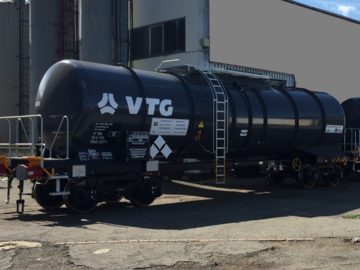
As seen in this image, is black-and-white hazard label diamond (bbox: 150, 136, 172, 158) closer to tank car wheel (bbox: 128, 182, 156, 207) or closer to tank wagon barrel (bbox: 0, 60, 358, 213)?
tank wagon barrel (bbox: 0, 60, 358, 213)

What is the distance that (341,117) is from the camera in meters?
16.5

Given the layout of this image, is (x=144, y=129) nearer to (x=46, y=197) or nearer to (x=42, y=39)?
(x=46, y=197)

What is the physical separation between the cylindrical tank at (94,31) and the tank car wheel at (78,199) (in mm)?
11163

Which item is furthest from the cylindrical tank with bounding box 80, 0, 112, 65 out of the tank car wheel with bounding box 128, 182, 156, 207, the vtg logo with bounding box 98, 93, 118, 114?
the tank car wheel with bounding box 128, 182, 156, 207

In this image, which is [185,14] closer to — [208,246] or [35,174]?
[35,174]

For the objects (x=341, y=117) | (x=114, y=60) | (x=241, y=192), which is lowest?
(x=241, y=192)

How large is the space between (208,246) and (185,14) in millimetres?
14790

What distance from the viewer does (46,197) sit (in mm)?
10602

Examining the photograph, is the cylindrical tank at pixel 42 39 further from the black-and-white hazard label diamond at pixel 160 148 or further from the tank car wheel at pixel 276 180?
the tank car wheel at pixel 276 180

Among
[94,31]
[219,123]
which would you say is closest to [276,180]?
[219,123]

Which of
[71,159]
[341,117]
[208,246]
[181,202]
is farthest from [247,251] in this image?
[341,117]

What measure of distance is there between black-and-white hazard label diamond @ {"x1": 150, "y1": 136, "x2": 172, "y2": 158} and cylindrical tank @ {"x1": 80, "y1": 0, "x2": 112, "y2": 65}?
32.7ft

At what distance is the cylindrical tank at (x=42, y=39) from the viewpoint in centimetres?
2095

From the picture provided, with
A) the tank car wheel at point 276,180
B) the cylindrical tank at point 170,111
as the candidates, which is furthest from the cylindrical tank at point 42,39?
the tank car wheel at point 276,180
